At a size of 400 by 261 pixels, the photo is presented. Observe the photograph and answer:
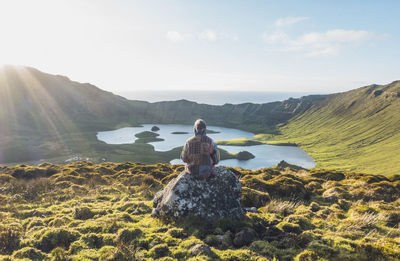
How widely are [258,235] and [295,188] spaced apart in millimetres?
10965

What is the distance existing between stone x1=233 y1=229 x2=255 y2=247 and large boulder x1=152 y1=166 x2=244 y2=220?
2111mm

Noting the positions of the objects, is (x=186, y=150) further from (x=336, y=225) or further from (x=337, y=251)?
(x=336, y=225)

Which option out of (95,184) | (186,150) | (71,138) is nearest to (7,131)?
(71,138)

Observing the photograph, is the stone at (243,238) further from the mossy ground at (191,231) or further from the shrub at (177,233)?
the shrub at (177,233)

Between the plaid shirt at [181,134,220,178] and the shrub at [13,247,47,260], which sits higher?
the plaid shirt at [181,134,220,178]

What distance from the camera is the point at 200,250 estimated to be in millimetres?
8773

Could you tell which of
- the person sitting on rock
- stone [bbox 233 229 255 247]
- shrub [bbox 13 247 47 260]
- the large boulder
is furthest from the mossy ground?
the person sitting on rock

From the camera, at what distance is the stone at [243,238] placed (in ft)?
31.8

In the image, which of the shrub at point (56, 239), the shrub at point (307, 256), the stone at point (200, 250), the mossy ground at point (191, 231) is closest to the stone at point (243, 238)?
the mossy ground at point (191, 231)

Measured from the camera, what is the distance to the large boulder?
1209 centimetres

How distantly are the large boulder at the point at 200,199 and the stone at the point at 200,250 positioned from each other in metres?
2.93

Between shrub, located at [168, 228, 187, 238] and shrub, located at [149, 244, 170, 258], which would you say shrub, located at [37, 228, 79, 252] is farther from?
shrub, located at [168, 228, 187, 238]

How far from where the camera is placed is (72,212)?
14.0 meters

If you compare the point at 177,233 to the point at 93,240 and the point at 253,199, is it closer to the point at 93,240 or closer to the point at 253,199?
the point at 93,240
